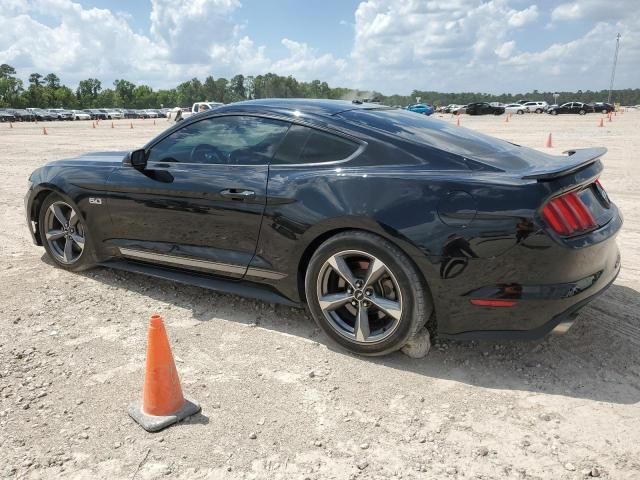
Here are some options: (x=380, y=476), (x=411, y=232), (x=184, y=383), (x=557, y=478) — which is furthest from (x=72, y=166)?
(x=557, y=478)

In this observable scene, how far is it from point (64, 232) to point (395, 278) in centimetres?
340

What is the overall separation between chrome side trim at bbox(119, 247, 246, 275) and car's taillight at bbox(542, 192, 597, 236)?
80.5 inches

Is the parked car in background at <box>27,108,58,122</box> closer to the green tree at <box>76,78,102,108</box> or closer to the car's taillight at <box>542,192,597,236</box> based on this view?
the green tree at <box>76,78,102,108</box>

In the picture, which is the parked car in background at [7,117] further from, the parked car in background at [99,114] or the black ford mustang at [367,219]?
the black ford mustang at [367,219]

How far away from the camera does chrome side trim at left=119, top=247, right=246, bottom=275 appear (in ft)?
12.7

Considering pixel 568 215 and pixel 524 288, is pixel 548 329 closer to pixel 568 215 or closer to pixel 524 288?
pixel 524 288

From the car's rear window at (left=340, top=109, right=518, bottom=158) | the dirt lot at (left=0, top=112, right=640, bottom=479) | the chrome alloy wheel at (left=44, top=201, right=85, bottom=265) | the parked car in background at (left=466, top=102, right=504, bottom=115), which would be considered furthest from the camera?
the parked car in background at (left=466, top=102, right=504, bottom=115)

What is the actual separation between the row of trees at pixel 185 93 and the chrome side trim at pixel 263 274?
10551cm

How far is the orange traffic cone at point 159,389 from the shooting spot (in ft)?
9.05

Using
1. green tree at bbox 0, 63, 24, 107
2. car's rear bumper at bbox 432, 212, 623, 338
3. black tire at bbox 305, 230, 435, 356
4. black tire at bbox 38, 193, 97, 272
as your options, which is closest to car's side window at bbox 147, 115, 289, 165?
black tire at bbox 305, 230, 435, 356

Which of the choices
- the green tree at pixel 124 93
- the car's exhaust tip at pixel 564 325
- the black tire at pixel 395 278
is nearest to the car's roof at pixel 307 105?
the black tire at pixel 395 278

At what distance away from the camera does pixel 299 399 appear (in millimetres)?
2982

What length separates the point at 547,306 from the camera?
9.54ft

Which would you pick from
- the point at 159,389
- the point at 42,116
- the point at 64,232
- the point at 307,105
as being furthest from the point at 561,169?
the point at 42,116
